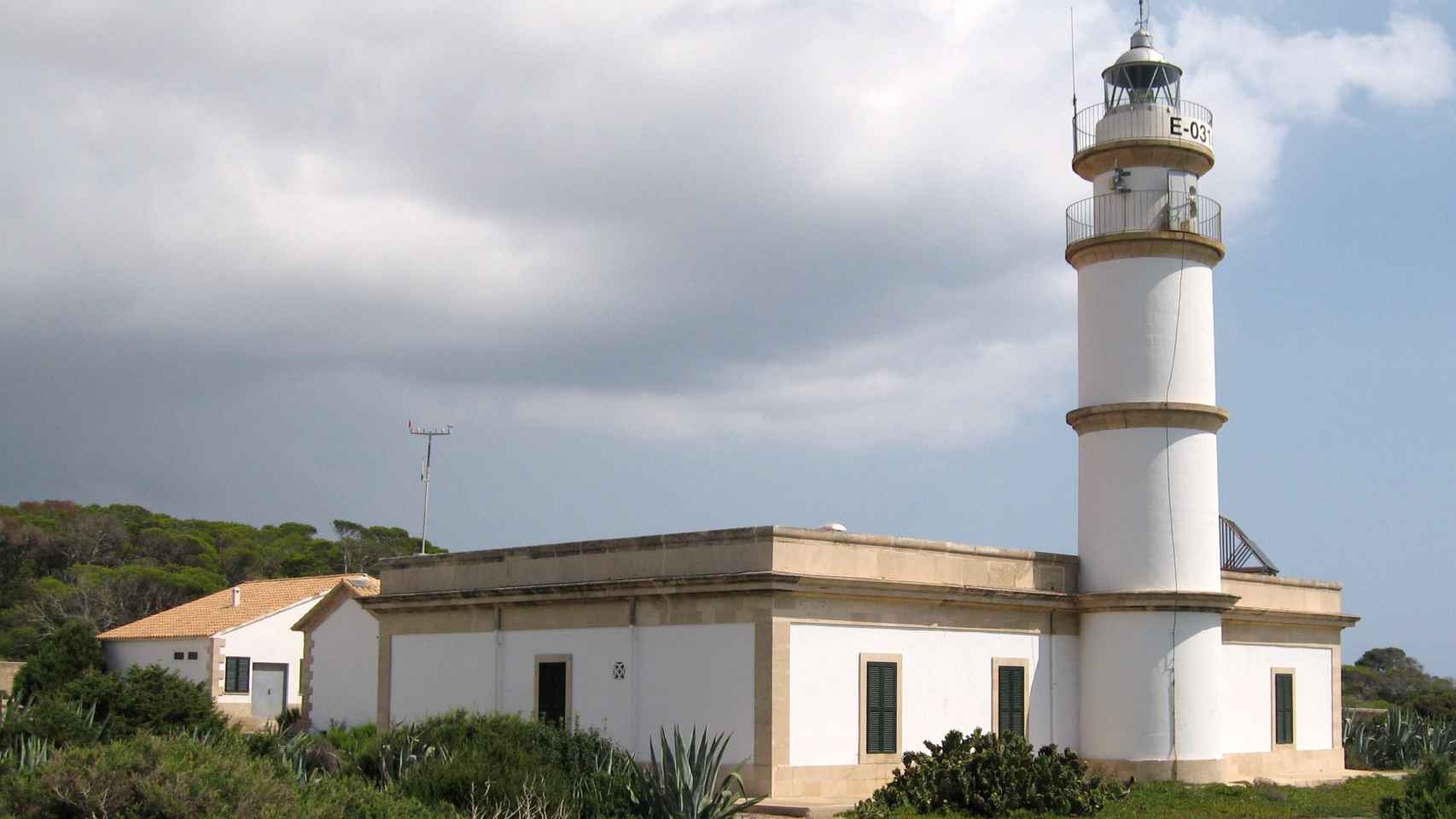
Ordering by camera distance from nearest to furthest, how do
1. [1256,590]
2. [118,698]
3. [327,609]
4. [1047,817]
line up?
[1047,817], [118,698], [1256,590], [327,609]

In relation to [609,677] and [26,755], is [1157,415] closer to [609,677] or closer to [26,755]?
[609,677]

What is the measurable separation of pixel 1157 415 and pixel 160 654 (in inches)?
1217

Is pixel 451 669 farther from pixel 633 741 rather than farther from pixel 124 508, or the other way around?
pixel 124 508

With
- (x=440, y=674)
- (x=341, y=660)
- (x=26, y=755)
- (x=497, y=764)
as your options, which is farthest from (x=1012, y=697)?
(x=341, y=660)

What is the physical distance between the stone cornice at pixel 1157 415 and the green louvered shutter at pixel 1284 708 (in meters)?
5.97

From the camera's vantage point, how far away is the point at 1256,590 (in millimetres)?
25453

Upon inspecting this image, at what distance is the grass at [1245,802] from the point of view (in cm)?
1831

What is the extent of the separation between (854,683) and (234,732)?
760 cm

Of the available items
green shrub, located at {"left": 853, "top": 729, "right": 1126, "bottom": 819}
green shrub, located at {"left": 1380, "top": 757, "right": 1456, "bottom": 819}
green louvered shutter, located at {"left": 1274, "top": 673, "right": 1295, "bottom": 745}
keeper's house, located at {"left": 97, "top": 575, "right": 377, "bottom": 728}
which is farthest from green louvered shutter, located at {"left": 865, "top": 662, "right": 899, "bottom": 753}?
keeper's house, located at {"left": 97, "top": 575, "right": 377, "bottom": 728}

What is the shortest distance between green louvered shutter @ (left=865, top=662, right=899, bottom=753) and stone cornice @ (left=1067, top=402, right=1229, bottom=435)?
526 centimetres

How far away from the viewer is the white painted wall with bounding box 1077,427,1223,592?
22.1 meters

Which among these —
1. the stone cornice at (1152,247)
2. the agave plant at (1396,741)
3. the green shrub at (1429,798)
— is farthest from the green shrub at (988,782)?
the agave plant at (1396,741)

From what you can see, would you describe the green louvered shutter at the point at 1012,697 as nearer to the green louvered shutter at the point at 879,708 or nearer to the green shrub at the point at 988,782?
the green louvered shutter at the point at 879,708

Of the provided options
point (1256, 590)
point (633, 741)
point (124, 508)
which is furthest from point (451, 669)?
point (124, 508)
